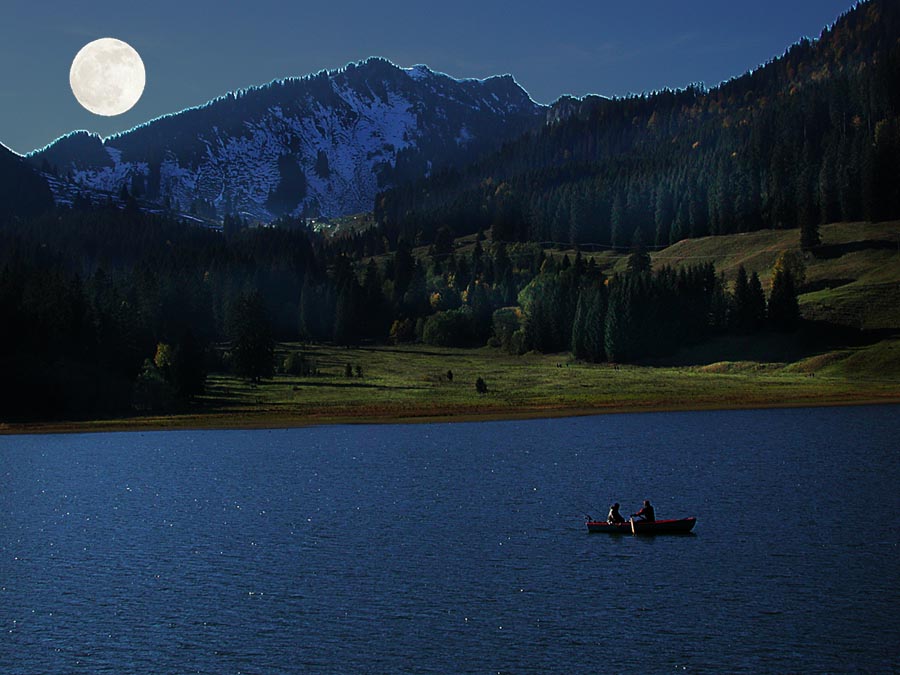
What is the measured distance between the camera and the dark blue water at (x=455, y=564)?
116 ft

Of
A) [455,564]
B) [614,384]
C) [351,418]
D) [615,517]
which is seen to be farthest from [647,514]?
[614,384]

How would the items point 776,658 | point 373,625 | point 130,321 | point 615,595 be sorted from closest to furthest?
point 776,658 < point 373,625 < point 615,595 < point 130,321

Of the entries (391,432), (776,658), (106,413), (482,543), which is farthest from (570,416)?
(776,658)

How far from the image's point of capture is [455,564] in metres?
47.9

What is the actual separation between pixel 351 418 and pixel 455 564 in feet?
262

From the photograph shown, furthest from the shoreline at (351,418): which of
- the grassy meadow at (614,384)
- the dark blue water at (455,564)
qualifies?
the dark blue water at (455,564)

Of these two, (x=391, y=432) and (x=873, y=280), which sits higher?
(x=873, y=280)

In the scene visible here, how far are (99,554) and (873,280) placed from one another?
184299mm

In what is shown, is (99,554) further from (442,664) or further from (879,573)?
(879,573)

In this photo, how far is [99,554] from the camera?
52969mm

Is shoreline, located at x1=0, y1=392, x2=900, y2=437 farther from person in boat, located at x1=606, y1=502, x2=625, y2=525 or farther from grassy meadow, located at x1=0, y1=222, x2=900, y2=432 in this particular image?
person in boat, located at x1=606, y1=502, x2=625, y2=525

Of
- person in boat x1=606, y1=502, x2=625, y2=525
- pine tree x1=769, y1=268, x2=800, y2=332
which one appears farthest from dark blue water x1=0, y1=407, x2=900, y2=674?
pine tree x1=769, y1=268, x2=800, y2=332

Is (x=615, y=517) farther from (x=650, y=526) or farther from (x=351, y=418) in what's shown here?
(x=351, y=418)

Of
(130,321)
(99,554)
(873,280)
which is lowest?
(99,554)
